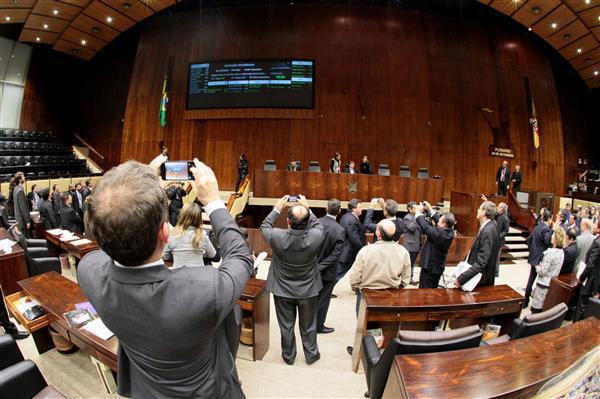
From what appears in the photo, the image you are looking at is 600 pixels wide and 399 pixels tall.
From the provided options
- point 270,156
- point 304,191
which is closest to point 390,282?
point 304,191

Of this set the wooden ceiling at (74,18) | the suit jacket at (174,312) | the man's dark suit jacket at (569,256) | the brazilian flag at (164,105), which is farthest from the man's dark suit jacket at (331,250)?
the wooden ceiling at (74,18)

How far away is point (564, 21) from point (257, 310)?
1231 centimetres

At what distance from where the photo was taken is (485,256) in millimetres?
3008

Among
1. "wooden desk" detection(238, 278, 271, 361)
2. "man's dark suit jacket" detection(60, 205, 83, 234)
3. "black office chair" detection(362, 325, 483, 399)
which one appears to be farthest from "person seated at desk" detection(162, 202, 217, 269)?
"man's dark suit jacket" detection(60, 205, 83, 234)

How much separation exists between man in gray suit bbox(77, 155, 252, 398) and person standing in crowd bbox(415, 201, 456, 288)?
301 centimetres

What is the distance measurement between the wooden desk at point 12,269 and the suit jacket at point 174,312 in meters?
3.51

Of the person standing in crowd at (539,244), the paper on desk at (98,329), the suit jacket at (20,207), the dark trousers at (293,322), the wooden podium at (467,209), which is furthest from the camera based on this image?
the wooden podium at (467,209)

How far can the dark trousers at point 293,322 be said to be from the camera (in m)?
2.84

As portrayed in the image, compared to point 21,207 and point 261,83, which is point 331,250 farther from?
point 261,83

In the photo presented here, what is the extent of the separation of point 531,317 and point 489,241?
93 cm

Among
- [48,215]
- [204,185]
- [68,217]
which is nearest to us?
[204,185]

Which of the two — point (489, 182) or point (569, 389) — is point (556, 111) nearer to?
point (489, 182)

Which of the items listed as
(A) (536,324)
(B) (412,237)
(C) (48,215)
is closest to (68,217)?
(C) (48,215)

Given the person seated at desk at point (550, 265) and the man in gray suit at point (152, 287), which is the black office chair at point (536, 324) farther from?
the man in gray suit at point (152, 287)
